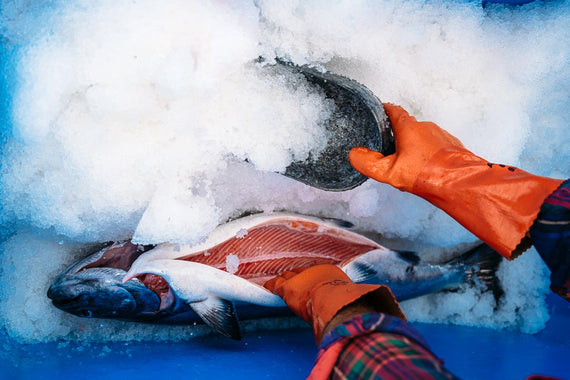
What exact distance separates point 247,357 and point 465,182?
0.92 m

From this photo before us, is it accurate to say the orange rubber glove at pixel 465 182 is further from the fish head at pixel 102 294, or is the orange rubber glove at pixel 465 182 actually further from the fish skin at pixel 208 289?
the fish head at pixel 102 294

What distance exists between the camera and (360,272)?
159 cm

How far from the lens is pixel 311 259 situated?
5.22 ft

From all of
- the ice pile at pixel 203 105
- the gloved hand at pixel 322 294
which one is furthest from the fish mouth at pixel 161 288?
the gloved hand at pixel 322 294

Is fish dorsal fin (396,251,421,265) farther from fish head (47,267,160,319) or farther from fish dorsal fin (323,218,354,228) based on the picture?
fish head (47,267,160,319)

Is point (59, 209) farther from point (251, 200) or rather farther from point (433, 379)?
point (433, 379)

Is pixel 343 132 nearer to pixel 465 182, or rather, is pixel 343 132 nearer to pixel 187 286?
pixel 465 182

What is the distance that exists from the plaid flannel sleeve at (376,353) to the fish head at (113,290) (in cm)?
73

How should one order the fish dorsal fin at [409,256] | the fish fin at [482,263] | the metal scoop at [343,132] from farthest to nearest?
the fish fin at [482,263] < the fish dorsal fin at [409,256] < the metal scoop at [343,132]

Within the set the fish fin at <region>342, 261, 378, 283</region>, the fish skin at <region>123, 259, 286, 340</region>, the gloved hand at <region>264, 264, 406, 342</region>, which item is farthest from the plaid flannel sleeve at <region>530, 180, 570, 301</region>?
the fish skin at <region>123, 259, 286, 340</region>

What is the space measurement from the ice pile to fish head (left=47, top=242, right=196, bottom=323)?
0.32ft

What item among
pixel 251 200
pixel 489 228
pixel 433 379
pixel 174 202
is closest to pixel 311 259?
pixel 251 200

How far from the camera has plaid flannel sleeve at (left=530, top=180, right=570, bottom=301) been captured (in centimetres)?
92

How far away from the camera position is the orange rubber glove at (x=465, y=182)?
37.9 inches
